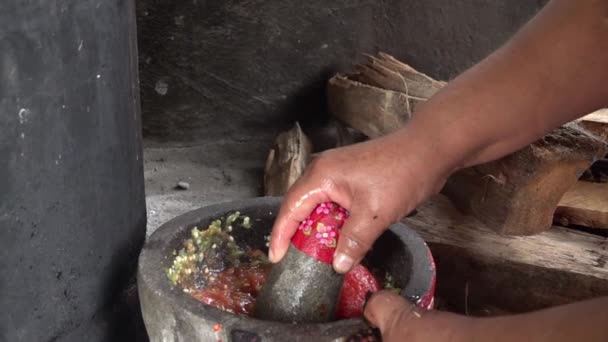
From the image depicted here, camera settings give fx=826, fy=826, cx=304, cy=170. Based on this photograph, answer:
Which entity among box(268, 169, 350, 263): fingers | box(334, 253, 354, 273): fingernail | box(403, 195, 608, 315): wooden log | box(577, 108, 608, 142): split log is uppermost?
box(268, 169, 350, 263): fingers

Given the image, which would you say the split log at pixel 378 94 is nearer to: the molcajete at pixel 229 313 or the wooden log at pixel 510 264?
the wooden log at pixel 510 264

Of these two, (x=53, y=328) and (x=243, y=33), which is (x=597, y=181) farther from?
(x=53, y=328)

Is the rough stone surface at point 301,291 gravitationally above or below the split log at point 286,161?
above

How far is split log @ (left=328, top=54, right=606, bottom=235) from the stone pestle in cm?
76

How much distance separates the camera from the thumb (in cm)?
141

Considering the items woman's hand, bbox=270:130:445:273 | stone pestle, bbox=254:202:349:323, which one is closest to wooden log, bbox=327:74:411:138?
woman's hand, bbox=270:130:445:273

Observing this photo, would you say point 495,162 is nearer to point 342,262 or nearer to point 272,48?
point 342,262

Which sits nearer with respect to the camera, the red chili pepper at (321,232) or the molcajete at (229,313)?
the molcajete at (229,313)

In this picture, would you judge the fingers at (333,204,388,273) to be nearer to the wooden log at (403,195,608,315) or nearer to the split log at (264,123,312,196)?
the wooden log at (403,195,608,315)

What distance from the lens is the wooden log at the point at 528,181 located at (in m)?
2.11

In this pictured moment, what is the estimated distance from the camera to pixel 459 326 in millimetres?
1323

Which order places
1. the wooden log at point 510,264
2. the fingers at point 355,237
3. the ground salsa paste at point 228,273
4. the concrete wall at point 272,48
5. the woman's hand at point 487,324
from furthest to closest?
the concrete wall at point 272,48
the wooden log at point 510,264
the ground salsa paste at point 228,273
the fingers at point 355,237
the woman's hand at point 487,324

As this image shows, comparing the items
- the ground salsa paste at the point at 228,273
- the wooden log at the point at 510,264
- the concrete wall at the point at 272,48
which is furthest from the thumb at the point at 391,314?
the concrete wall at the point at 272,48

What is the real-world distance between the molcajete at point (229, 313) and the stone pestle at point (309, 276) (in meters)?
0.13
